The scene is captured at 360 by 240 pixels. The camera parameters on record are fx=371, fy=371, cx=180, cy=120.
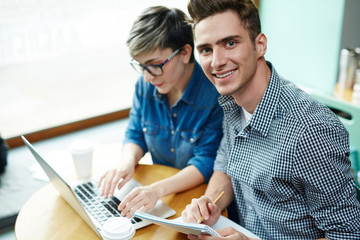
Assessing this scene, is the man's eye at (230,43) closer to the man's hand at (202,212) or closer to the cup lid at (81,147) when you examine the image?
the man's hand at (202,212)

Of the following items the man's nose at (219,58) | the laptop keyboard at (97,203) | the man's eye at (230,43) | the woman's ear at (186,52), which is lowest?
the laptop keyboard at (97,203)

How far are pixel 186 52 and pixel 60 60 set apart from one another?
5.20 ft

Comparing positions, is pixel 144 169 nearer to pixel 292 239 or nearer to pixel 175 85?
pixel 175 85

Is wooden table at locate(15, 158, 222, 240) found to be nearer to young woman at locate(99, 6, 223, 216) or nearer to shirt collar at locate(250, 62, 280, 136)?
young woman at locate(99, 6, 223, 216)

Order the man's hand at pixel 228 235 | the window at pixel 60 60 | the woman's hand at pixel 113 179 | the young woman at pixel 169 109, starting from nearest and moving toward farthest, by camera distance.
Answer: the man's hand at pixel 228 235, the woman's hand at pixel 113 179, the young woman at pixel 169 109, the window at pixel 60 60

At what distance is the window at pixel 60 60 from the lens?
262cm

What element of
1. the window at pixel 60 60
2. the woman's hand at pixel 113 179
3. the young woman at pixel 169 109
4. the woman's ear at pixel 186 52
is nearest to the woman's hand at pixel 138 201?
the young woman at pixel 169 109

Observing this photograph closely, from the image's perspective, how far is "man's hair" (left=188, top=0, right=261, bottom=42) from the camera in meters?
1.20

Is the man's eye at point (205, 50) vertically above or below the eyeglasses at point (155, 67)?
above

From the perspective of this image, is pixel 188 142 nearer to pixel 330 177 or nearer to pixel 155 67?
pixel 155 67

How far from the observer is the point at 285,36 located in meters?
2.94

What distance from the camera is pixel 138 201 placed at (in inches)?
51.6

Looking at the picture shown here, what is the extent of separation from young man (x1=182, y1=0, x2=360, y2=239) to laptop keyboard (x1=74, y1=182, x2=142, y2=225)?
28 cm

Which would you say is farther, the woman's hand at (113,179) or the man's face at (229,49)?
the woman's hand at (113,179)
